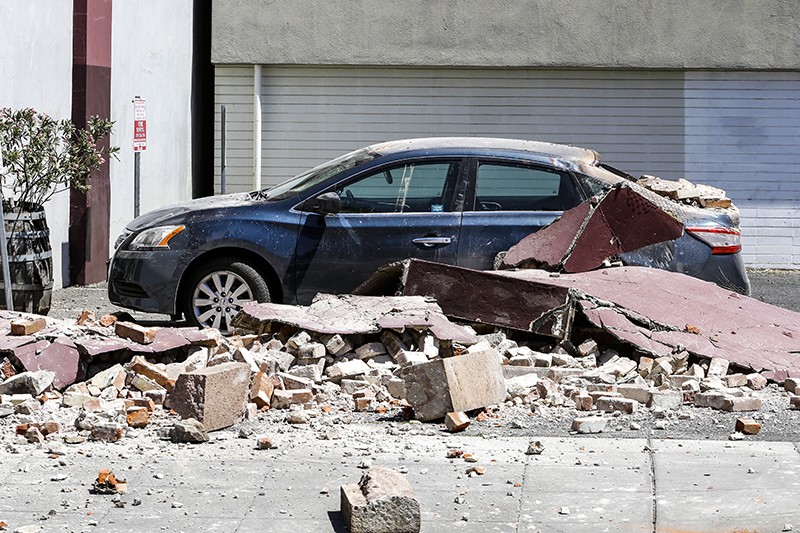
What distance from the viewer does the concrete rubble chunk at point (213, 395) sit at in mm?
7137

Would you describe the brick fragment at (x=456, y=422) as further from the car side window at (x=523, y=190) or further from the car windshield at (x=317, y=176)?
the car windshield at (x=317, y=176)

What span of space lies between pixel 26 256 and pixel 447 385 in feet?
17.2

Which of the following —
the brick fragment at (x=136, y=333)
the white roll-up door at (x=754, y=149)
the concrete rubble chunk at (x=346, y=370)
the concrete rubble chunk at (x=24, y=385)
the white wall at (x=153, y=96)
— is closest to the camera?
the concrete rubble chunk at (x=24, y=385)

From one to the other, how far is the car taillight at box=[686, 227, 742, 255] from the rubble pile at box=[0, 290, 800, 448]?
192 centimetres

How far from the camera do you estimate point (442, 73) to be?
18.9 metres

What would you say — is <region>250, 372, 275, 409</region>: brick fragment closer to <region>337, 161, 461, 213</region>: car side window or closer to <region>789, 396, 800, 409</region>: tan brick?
<region>337, 161, 461, 213</region>: car side window

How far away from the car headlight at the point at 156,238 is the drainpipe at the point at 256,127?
8361 millimetres

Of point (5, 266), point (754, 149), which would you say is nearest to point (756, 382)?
point (5, 266)

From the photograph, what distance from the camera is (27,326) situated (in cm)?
836

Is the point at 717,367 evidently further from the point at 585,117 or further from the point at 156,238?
the point at 585,117

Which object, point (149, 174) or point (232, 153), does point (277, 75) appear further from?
point (149, 174)

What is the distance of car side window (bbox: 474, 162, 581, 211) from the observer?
1055 cm

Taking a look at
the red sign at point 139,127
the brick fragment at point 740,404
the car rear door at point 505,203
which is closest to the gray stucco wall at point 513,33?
the red sign at point 139,127

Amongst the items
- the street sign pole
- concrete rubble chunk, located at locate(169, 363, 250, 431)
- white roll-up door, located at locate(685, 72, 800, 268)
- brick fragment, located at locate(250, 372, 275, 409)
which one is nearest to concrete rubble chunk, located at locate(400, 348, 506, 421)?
brick fragment, located at locate(250, 372, 275, 409)
